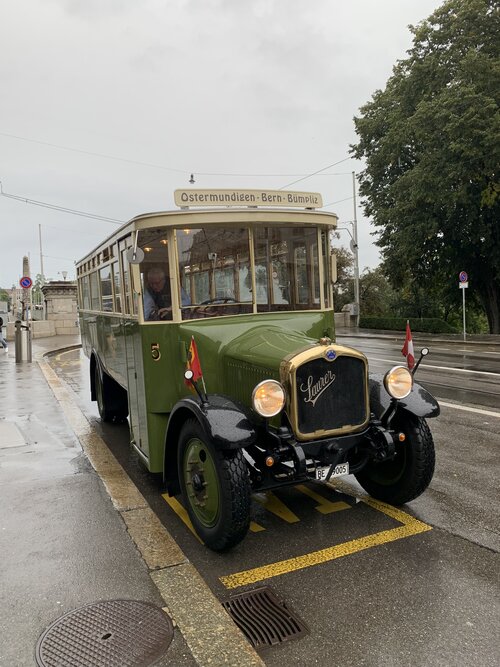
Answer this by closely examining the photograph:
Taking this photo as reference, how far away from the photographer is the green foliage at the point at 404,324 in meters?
26.7

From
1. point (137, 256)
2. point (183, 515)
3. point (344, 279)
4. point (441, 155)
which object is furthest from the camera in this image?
point (344, 279)

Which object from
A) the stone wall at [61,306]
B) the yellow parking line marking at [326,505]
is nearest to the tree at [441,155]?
the stone wall at [61,306]

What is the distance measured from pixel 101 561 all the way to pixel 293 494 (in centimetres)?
186

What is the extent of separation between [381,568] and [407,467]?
1.01 meters

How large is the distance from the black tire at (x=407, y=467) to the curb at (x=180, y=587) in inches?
72.3

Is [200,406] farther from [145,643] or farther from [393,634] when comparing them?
[393,634]

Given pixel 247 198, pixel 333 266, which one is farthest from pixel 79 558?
pixel 333 266

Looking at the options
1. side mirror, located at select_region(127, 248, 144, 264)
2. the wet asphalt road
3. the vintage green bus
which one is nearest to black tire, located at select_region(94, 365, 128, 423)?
the wet asphalt road

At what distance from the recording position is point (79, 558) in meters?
3.76

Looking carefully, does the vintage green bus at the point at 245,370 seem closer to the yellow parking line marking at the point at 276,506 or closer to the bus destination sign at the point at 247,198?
the bus destination sign at the point at 247,198

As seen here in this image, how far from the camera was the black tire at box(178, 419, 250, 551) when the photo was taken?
355 cm

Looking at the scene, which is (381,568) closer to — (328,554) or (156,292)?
(328,554)

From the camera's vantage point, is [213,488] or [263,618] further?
[213,488]

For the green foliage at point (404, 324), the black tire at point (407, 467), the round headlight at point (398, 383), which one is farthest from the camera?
the green foliage at point (404, 324)
